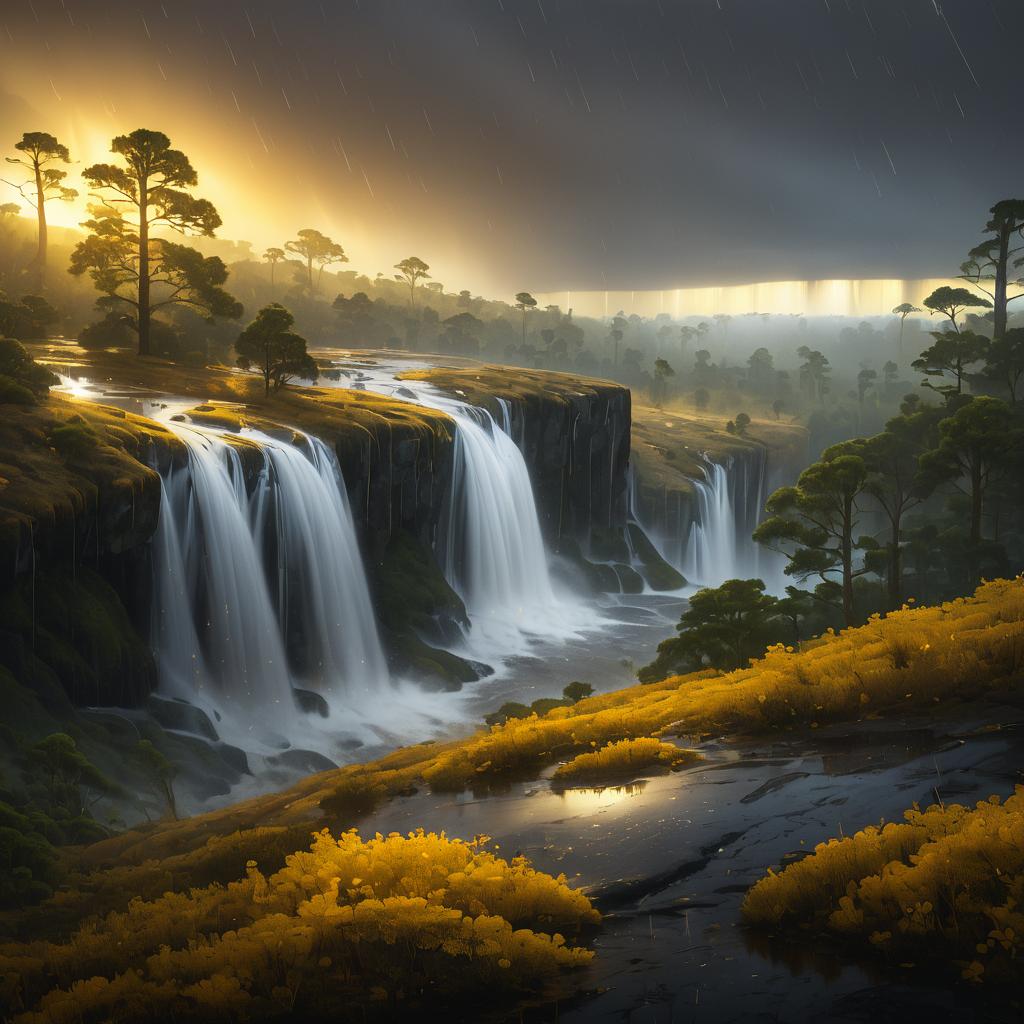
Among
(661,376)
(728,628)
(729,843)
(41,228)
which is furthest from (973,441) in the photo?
(661,376)

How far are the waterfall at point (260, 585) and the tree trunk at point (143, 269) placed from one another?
2223cm

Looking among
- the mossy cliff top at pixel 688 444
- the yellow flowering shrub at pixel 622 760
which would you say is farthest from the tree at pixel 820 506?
the mossy cliff top at pixel 688 444

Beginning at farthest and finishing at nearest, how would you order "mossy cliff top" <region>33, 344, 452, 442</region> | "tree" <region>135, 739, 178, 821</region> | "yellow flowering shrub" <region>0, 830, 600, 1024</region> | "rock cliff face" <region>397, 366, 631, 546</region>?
"rock cliff face" <region>397, 366, 631, 546</region>
"mossy cliff top" <region>33, 344, 452, 442</region>
"tree" <region>135, 739, 178, 821</region>
"yellow flowering shrub" <region>0, 830, 600, 1024</region>

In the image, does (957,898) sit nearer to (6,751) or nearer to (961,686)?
(961,686)

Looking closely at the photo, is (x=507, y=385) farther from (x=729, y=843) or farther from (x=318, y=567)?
(x=729, y=843)

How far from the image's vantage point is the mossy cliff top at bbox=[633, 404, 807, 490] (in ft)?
288

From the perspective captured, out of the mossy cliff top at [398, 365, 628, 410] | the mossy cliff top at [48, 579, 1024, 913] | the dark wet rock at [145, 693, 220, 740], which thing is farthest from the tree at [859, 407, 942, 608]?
the dark wet rock at [145, 693, 220, 740]

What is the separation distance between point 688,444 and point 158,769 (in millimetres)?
80547

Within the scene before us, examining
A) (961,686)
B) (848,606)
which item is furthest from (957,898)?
(848,606)

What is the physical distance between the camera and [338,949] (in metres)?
8.20

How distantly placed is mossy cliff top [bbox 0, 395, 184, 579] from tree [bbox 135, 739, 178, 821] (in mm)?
6511

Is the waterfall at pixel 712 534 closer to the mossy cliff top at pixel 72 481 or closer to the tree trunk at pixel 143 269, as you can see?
the tree trunk at pixel 143 269

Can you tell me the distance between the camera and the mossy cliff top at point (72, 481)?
2750 centimetres

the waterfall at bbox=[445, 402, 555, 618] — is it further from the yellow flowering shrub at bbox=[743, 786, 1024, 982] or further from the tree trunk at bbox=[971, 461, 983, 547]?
the yellow flowering shrub at bbox=[743, 786, 1024, 982]
